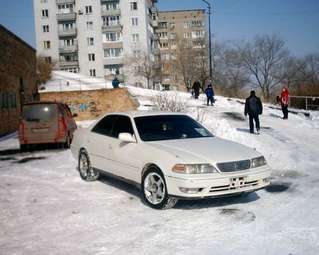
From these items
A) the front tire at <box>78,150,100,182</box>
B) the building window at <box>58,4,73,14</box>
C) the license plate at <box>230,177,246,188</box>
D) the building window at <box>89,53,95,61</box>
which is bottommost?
the front tire at <box>78,150,100,182</box>

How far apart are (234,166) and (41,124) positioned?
8961 mm

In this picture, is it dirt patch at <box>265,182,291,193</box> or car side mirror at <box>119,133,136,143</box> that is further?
dirt patch at <box>265,182,291,193</box>

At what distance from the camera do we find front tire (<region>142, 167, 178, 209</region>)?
6.34m

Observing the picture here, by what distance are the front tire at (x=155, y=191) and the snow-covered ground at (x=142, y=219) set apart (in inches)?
5.3

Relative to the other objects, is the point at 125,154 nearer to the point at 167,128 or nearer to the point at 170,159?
the point at 167,128

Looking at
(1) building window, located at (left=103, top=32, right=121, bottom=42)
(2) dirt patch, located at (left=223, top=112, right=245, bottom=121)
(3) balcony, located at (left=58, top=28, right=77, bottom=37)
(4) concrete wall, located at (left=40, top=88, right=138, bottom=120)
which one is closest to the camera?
(2) dirt patch, located at (left=223, top=112, right=245, bottom=121)

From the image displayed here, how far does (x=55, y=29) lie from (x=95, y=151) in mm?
67206

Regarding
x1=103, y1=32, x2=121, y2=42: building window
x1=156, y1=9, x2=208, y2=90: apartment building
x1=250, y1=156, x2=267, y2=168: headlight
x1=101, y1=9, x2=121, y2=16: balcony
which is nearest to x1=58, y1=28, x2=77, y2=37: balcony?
x1=103, y1=32, x2=121, y2=42: building window

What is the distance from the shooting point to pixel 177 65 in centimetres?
7331

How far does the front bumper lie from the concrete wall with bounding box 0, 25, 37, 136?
52.3 ft

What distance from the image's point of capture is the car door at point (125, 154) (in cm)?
700

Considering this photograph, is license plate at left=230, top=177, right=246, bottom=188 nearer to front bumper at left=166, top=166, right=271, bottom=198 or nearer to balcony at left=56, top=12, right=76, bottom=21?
front bumper at left=166, top=166, right=271, bottom=198

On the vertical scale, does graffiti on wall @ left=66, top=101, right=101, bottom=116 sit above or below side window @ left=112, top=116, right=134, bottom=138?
below

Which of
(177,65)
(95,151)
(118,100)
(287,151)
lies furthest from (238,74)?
(95,151)
